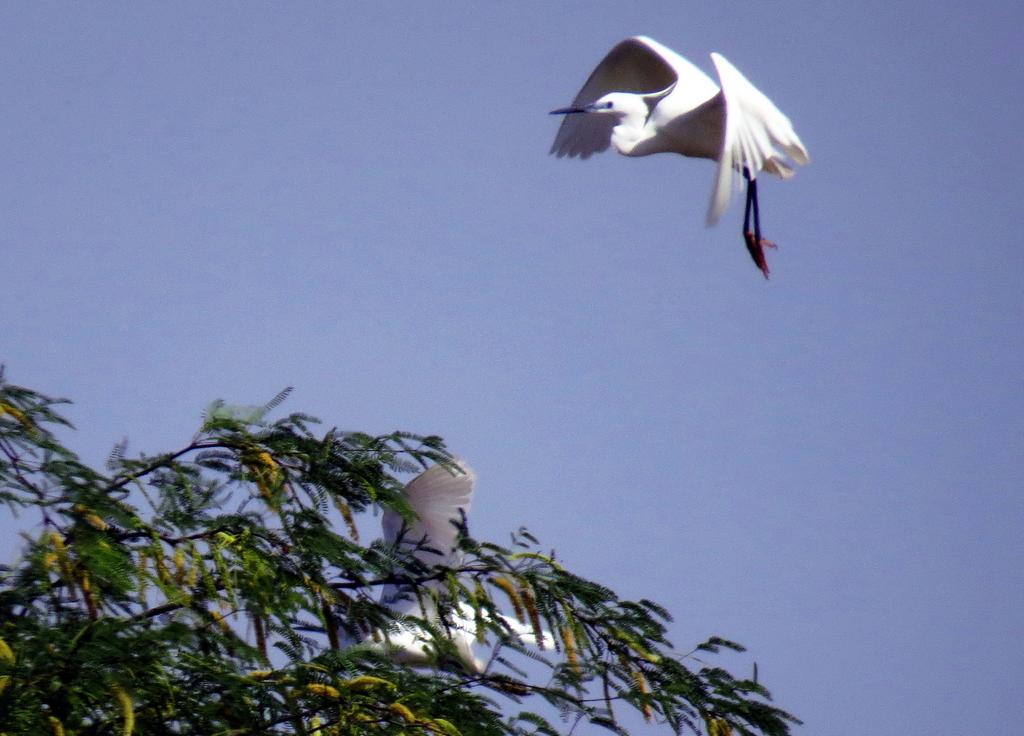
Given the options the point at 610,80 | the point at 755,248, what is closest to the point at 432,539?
the point at 755,248

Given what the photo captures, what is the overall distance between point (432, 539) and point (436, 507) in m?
0.15

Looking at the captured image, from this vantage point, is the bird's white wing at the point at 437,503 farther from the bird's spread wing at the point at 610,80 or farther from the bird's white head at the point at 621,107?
the bird's spread wing at the point at 610,80

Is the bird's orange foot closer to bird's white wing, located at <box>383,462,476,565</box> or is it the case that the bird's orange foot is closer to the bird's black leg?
the bird's black leg

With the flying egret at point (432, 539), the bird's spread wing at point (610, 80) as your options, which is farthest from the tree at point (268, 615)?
the bird's spread wing at point (610, 80)

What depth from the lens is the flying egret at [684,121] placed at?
697 cm

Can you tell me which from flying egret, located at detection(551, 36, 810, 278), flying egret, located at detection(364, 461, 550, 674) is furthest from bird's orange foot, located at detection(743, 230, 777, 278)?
flying egret, located at detection(364, 461, 550, 674)

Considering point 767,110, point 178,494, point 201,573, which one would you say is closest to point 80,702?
point 201,573

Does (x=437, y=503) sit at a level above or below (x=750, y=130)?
below

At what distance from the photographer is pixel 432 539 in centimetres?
639

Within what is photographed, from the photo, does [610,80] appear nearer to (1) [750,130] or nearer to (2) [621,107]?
(2) [621,107]

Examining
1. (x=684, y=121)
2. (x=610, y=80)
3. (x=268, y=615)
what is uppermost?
(x=610, y=80)

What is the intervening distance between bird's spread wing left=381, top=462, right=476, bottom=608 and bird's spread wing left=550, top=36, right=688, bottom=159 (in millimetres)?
3152

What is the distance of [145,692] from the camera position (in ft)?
15.7

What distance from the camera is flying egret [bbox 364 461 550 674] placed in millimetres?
6008
